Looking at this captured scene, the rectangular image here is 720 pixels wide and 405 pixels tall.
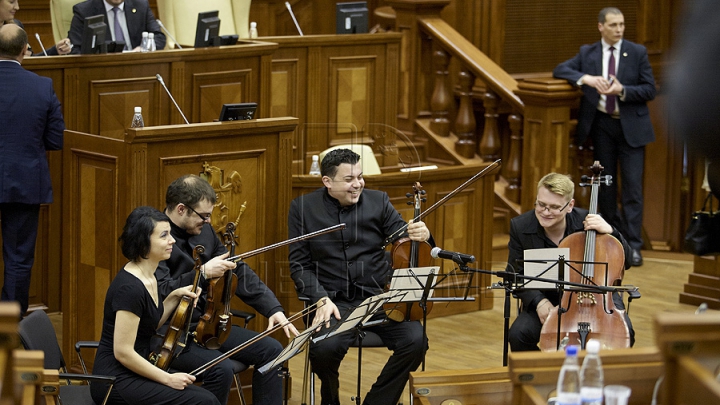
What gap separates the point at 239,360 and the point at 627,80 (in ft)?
12.1

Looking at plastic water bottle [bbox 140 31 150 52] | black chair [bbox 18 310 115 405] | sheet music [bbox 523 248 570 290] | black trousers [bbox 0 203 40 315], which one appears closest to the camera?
black chair [bbox 18 310 115 405]

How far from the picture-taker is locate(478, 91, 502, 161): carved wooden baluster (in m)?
7.40

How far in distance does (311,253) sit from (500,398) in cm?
149

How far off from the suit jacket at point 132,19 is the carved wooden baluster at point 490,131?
2284 millimetres

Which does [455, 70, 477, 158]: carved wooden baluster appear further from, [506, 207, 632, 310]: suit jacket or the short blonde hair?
the short blonde hair

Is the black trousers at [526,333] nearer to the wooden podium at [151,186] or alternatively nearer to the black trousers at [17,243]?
the wooden podium at [151,186]

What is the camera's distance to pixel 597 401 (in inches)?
98.8

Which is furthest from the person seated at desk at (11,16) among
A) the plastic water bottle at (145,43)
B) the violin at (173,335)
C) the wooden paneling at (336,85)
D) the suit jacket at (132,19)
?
the violin at (173,335)

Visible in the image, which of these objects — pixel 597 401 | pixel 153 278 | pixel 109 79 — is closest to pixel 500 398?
pixel 597 401

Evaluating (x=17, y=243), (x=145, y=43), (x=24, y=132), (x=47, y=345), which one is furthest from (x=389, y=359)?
(x=145, y=43)

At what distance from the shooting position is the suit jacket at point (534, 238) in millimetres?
4621

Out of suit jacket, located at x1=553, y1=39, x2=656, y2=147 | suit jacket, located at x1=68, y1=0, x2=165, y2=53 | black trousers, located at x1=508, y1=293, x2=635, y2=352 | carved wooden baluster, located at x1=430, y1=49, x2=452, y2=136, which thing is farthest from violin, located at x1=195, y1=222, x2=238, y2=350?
carved wooden baluster, located at x1=430, y1=49, x2=452, y2=136

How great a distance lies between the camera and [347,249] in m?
4.80

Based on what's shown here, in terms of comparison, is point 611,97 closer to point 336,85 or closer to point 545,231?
point 336,85
